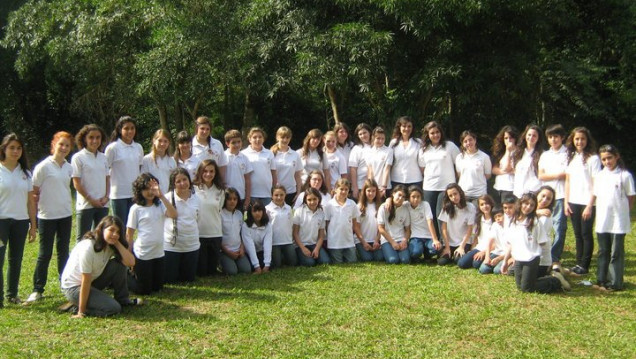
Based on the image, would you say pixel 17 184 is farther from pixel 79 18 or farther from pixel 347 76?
pixel 79 18

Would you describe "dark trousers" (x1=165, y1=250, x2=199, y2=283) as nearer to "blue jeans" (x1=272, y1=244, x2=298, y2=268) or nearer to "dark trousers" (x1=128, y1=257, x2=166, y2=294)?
"dark trousers" (x1=128, y1=257, x2=166, y2=294)

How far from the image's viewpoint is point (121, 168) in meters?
6.20

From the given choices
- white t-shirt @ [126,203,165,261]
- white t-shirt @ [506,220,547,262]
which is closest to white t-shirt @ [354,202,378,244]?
white t-shirt @ [506,220,547,262]

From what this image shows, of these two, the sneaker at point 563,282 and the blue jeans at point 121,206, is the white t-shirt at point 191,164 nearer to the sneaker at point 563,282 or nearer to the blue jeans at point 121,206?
the blue jeans at point 121,206

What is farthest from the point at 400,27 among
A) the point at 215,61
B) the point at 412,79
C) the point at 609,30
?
the point at 609,30

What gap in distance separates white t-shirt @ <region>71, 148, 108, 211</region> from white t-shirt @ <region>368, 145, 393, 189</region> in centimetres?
322

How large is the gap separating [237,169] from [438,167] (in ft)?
7.84

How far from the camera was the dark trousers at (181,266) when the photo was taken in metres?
6.11

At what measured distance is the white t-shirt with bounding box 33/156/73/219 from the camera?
18.4ft

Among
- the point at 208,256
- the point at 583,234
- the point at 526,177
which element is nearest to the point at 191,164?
the point at 208,256

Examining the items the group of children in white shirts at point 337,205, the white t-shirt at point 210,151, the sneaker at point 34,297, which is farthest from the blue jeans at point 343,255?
the sneaker at point 34,297

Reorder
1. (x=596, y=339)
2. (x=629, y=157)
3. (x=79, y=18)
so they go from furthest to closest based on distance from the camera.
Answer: (x=629, y=157), (x=79, y=18), (x=596, y=339)

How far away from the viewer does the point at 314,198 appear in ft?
23.1

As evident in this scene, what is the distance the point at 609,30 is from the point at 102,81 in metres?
13.4
